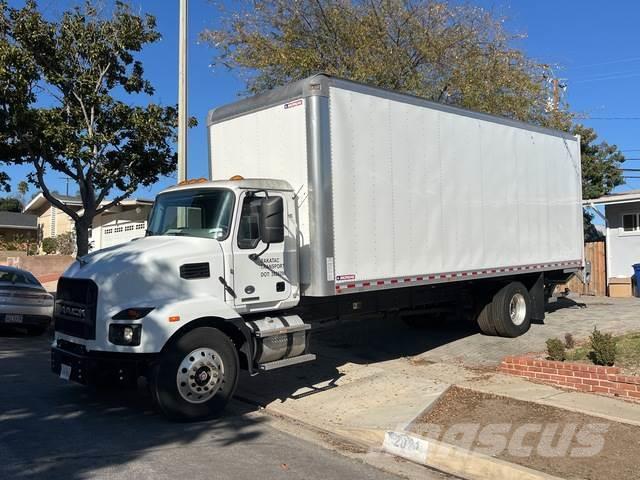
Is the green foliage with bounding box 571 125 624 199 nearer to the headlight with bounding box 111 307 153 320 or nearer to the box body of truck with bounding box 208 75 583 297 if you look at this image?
the box body of truck with bounding box 208 75 583 297

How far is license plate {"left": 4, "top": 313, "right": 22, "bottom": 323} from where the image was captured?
40.8 feet

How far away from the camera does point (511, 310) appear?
38.4 feet

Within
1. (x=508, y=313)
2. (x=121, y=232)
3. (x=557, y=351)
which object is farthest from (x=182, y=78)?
(x=121, y=232)

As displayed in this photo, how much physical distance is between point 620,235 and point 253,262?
16.4 meters

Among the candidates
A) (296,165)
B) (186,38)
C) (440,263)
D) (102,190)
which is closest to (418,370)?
(440,263)

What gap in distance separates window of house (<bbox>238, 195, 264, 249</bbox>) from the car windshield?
7.94 m

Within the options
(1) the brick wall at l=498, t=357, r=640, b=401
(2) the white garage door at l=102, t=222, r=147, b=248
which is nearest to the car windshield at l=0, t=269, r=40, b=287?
(1) the brick wall at l=498, t=357, r=640, b=401

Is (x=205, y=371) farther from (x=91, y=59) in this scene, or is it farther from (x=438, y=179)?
(x=91, y=59)

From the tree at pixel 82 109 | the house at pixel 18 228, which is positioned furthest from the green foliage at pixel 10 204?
the tree at pixel 82 109

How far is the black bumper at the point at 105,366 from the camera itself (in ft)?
21.0

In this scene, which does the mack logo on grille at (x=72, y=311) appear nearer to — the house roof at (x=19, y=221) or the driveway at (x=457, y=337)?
the driveway at (x=457, y=337)

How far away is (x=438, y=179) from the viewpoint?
31.1 feet

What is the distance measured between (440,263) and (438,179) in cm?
129

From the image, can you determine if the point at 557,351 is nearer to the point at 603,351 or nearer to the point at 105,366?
the point at 603,351
